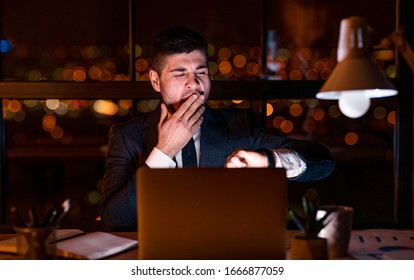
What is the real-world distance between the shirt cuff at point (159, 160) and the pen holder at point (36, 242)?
2.47 feet

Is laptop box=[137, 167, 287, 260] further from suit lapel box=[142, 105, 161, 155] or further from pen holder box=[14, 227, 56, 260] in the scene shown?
suit lapel box=[142, 105, 161, 155]

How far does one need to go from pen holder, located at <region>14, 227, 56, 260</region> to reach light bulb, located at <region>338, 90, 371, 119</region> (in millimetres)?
784

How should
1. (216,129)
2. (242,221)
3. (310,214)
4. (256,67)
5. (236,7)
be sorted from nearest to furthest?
1. (242,221)
2. (310,214)
3. (216,129)
4. (256,67)
5. (236,7)

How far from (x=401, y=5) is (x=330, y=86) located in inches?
47.3

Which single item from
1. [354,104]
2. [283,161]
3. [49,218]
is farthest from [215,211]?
[283,161]

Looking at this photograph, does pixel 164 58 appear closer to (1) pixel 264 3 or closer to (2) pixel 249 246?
(1) pixel 264 3


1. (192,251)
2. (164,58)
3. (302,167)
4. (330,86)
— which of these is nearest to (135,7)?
(164,58)

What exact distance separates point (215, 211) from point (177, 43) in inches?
42.7

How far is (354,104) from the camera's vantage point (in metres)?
1.43

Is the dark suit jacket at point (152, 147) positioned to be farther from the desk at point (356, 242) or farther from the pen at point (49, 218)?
the pen at point (49, 218)

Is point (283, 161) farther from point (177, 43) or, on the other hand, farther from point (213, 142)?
point (177, 43)

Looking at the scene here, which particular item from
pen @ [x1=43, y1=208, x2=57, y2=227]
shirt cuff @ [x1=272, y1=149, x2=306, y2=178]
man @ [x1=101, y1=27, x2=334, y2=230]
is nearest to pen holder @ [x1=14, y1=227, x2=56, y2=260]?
pen @ [x1=43, y1=208, x2=57, y2=227]

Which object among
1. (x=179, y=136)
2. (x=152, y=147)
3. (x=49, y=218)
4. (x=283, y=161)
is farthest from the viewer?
(x=152, y=147)
